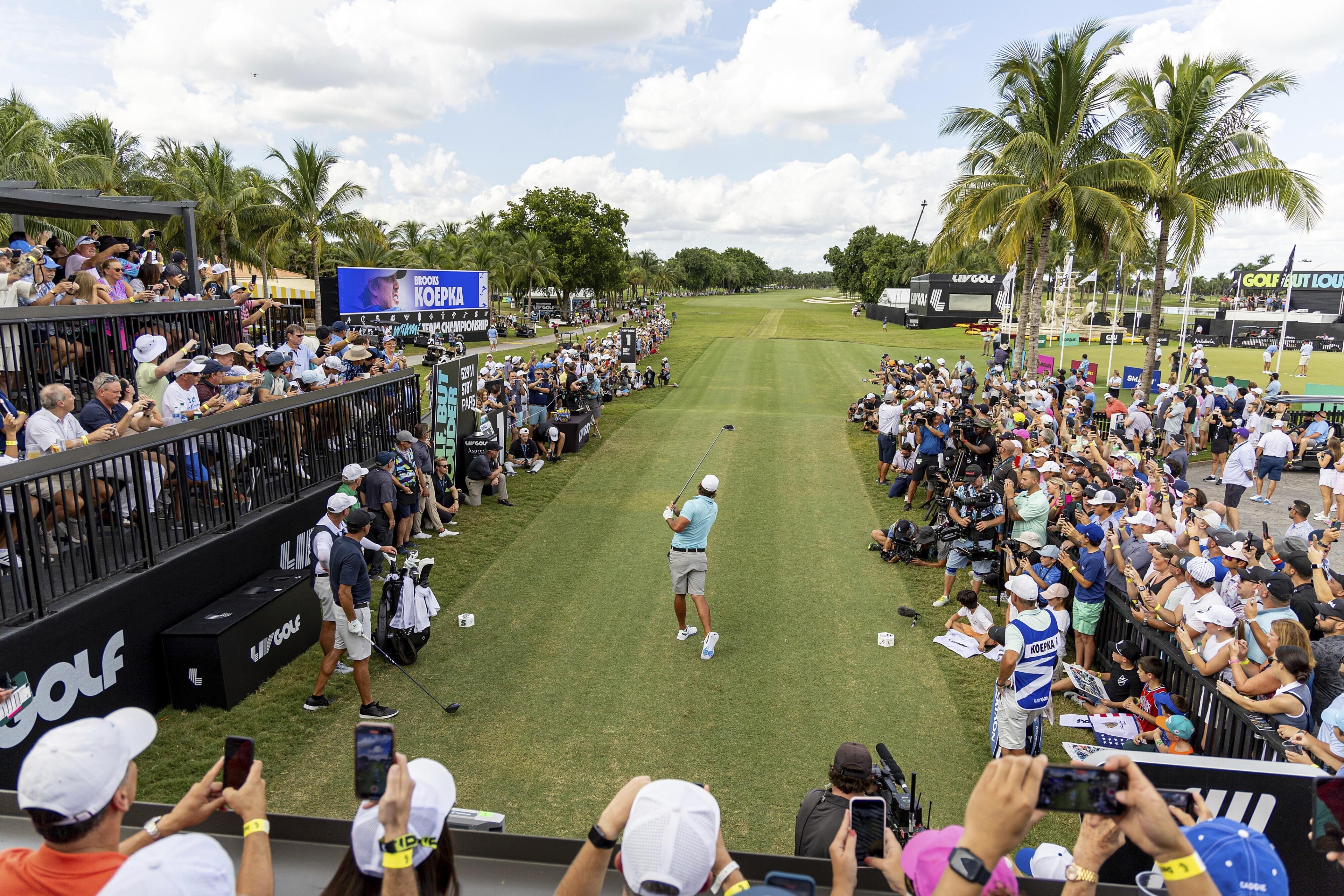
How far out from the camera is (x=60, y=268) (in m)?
10.7

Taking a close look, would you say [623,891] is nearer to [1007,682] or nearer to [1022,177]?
[1007,682]

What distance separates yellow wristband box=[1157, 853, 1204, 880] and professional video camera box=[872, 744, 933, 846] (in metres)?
2.10

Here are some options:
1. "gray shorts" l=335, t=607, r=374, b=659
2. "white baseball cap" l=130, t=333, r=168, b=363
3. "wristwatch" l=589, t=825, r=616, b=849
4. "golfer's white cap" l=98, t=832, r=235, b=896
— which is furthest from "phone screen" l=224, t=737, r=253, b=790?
"white baseball cap" l=130, t=333, r=168, b=363

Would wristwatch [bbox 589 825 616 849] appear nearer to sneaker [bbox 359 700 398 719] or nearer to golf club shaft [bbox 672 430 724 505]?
sneaker [bbox 359 700 398 719]

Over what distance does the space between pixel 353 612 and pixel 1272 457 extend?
53.8 feet

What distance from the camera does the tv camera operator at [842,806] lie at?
13.1 feet

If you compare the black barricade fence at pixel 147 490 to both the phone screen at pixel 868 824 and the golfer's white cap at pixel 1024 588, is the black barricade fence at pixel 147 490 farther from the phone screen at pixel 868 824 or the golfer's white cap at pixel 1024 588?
the golfer's white cap at pixel 1024 588

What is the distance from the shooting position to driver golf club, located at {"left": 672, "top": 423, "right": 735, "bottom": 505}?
1360 centimetres

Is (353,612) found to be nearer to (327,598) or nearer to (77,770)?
(327,598)

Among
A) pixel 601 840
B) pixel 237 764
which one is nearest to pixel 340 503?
pixel 237 764

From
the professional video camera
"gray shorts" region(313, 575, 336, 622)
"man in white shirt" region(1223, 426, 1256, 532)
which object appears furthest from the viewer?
"man in white shirt" region(1223, 426, 1256, 532)

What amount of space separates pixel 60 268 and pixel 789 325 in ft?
205

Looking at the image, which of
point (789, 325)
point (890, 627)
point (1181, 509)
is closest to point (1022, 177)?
point (1181, 509)

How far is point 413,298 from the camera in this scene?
89.7 feet
